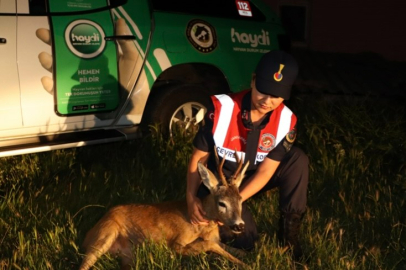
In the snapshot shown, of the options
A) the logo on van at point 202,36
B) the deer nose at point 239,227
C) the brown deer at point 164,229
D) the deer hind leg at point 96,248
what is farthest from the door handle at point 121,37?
the deer nose at point 239,227

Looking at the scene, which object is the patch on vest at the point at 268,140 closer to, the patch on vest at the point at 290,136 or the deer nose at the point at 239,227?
the patch on vest at the point at 290,136

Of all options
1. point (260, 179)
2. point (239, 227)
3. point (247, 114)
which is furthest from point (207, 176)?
point (247, 114)

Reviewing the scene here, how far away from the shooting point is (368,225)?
530 cm

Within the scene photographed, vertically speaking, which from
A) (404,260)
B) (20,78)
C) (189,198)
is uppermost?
(20,78)

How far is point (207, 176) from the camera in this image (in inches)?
175

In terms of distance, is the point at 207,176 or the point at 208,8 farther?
the point at 208,8

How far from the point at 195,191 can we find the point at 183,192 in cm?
122

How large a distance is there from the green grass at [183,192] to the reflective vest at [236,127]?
2.06 ft

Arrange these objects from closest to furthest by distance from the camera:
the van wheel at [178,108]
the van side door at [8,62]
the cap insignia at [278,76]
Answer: the cap insignia at [278,76]
the van side door at [8,62]
the van wheel at [178,108]

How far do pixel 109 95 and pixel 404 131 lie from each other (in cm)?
280

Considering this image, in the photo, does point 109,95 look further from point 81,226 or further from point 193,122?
point 81,226

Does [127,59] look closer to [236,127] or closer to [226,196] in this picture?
[236,127]

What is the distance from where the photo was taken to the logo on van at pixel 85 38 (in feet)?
20.6

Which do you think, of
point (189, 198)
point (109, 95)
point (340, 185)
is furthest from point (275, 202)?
point (109, 95)
